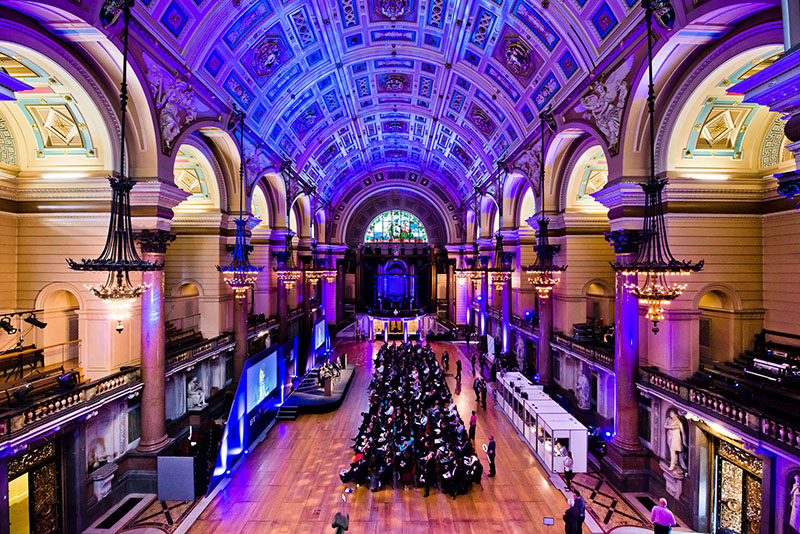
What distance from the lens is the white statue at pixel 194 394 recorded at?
11.6 m

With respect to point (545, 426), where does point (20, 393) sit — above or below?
above

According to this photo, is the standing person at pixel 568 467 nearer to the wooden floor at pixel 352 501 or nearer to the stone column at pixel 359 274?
the wooden floor at pixel 352 501

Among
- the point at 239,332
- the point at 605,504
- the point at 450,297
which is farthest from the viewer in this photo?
the point at 450,297

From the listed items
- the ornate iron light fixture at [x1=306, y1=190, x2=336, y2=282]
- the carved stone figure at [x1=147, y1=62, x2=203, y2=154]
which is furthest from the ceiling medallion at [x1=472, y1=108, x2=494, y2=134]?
the carved stone figure at [x1=147, y1=62, x2=203, y2=154]

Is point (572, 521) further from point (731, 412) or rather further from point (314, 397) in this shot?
point (314, 397)

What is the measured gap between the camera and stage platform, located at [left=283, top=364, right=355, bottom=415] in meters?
13.9

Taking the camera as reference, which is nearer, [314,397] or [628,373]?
[628,373]

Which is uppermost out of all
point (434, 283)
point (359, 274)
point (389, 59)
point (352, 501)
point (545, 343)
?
point (389, 59)

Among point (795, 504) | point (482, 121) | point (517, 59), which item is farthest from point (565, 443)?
point (482, 121)

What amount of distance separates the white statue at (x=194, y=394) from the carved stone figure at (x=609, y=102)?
1294 centimetres

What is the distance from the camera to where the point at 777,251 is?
8008 mm

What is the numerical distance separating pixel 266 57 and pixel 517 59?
24.7 ft

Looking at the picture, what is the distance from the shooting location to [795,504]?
5.45 metres

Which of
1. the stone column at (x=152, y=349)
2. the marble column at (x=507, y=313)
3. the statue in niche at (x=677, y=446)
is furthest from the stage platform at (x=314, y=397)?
the statue in niche at (x=677, y=446)
